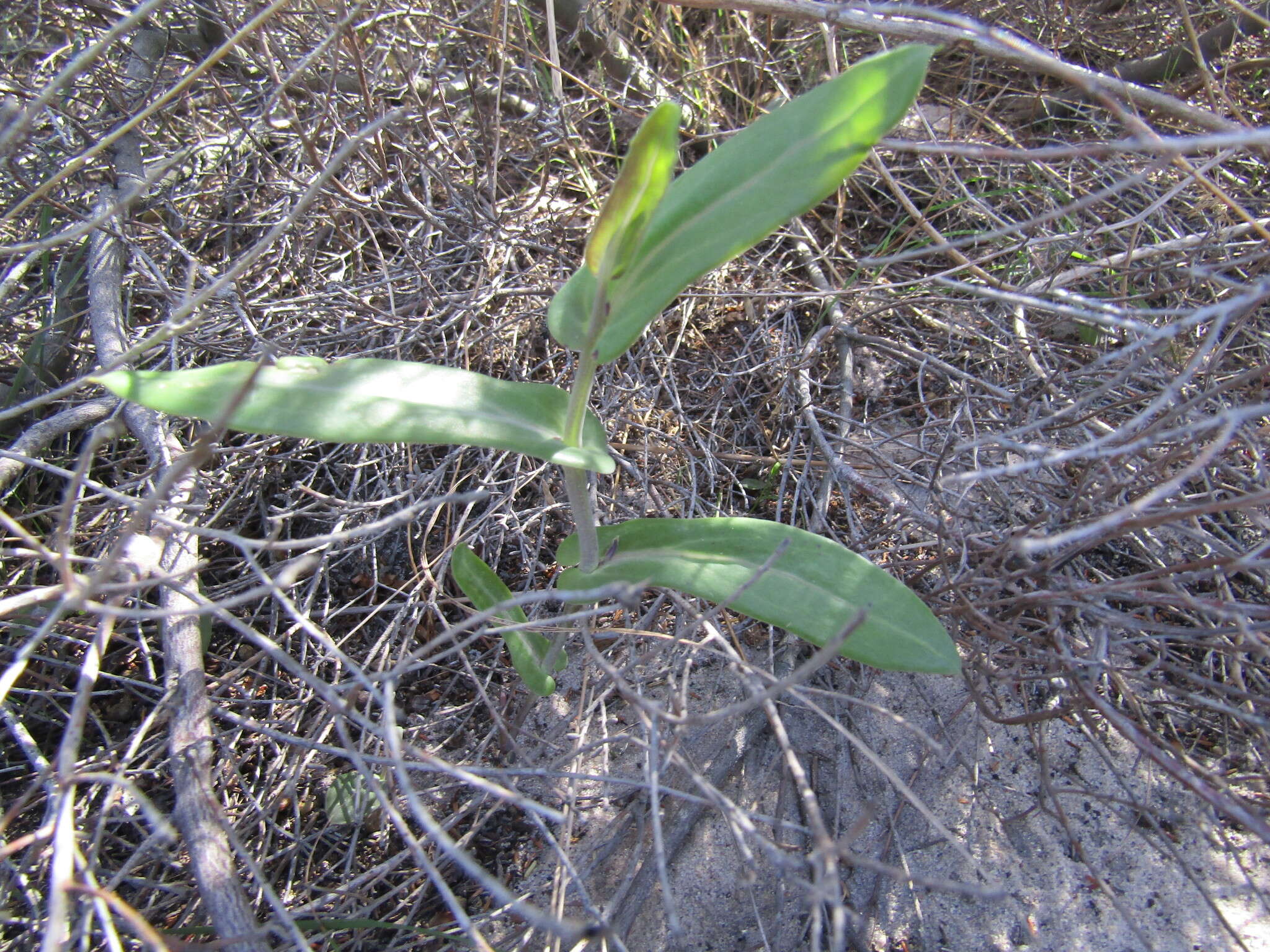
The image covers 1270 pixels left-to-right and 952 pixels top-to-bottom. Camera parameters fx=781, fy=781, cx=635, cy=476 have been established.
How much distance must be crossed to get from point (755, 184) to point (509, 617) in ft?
2.72

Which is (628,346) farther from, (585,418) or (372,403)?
(372,403)

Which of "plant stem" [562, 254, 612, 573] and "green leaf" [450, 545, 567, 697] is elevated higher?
"plant stem" [562, 254, 612, 573]

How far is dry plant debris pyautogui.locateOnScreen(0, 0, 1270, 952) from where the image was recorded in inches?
45.1

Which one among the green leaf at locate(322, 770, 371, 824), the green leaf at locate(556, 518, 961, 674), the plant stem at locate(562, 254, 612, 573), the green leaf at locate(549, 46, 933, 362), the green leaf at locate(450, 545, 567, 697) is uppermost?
the green leaf at locate(549, 46, 933, 362)

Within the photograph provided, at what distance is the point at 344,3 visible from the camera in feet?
6.03

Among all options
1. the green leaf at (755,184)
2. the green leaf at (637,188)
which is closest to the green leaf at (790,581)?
the green leaf at (755,184)

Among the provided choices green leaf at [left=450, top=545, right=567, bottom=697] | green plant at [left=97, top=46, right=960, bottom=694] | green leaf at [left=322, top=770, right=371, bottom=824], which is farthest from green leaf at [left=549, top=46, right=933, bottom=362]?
green leaf at [left=322, top=770, right=371, bottom=824]

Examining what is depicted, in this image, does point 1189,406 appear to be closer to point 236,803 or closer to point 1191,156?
point 1191,156

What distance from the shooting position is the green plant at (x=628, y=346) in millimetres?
976

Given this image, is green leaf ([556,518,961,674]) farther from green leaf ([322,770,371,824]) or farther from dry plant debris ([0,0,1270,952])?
green leaf ([322,770,371,824])

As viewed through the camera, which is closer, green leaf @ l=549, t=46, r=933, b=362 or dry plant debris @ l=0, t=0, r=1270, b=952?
green leaf @ l=549, t=46, r=933, b=362

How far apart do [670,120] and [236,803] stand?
139 cm

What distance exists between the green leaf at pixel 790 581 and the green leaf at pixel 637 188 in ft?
1.48

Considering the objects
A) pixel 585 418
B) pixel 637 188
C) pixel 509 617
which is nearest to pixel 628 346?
pixel 585 418
